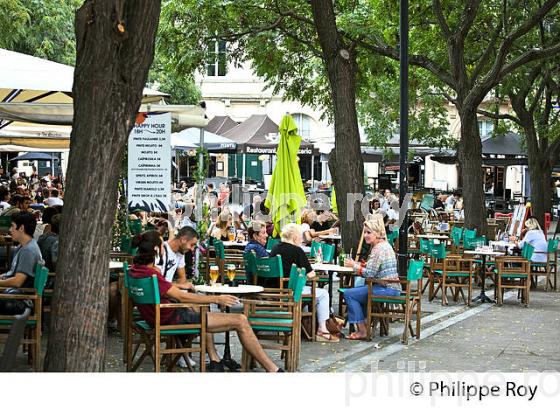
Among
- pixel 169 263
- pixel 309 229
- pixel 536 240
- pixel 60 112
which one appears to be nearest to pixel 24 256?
pixel 169 263

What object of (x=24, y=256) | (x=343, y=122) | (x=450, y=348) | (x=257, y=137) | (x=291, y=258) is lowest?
(x=450, y=348)

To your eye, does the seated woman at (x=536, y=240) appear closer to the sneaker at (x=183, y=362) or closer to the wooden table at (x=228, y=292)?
the wooden table at (x=228, y=292)

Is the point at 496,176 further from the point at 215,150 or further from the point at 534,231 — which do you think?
the point at 534,231

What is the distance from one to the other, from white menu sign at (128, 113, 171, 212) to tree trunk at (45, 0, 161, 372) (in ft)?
16.0

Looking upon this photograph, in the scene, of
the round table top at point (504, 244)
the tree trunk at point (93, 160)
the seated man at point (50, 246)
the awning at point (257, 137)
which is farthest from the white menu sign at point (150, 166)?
the awning at point (257, 137)

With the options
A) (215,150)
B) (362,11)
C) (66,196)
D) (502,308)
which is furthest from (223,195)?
(66,196)

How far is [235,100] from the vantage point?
211 ft

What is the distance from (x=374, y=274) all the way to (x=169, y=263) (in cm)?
315

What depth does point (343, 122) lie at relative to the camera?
17281mm

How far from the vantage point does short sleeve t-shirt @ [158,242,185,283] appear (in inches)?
432

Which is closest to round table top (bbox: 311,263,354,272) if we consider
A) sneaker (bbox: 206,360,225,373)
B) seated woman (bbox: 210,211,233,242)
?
sneaker (bbox: 206,360,225,373)

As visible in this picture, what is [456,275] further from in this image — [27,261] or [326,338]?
[27,261]

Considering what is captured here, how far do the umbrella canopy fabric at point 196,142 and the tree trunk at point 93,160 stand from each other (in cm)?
1590

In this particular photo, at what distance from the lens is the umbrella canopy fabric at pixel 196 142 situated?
79.9 ft
